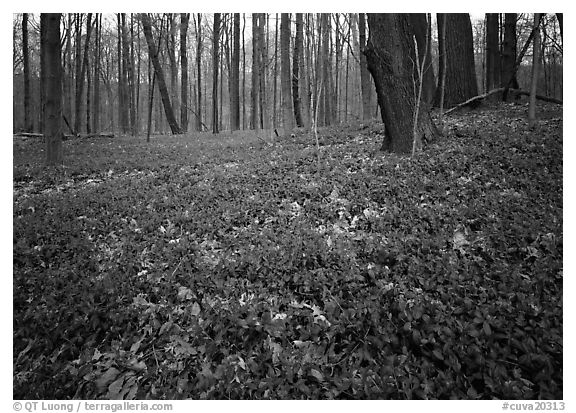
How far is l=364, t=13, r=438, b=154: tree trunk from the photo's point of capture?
6.05 meters

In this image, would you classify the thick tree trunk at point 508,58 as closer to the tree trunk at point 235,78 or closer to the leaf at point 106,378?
the tree trunk at point 235,78

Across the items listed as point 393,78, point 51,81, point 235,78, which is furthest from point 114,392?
point 235,78

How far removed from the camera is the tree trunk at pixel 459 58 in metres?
8.84

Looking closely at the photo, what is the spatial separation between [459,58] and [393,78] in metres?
4.26

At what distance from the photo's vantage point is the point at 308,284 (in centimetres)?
327

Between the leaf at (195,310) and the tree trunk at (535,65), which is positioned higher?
the tree trunk at (535,65)

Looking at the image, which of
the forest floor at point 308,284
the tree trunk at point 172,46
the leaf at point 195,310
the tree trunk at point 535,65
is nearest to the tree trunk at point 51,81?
the forest floor at point 308,284

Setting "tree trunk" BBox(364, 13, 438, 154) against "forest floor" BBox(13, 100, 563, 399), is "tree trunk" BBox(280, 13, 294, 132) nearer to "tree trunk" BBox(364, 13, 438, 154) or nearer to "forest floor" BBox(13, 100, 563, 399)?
"tree trunk" BBox(364, 13, 438, 154)

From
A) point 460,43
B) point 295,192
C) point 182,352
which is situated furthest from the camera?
point 460,43

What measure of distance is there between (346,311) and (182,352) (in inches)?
55.9

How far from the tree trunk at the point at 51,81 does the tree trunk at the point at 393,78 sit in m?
6.67
